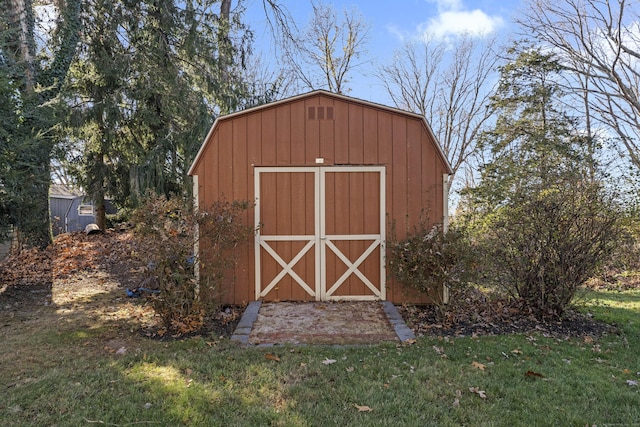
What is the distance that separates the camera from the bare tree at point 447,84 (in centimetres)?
1936

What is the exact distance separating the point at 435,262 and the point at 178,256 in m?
3.31

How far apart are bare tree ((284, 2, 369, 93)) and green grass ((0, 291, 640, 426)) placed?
15.9m

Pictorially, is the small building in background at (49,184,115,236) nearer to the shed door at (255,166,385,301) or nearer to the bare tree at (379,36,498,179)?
the shed door at (255,166,385,301)

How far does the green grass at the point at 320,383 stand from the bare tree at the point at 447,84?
1677 centimetres

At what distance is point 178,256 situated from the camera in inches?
177

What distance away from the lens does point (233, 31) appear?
38.5 feet

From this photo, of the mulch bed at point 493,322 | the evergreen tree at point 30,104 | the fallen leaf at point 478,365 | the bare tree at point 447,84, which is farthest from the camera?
the bare tree at point 447,84

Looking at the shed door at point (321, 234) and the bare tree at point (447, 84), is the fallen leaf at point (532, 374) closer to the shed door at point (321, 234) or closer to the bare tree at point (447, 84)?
the shed door at point (321, 234)

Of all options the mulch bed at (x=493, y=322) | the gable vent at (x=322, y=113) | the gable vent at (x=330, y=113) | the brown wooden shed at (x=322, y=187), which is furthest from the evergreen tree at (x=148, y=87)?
the mulch bed at (x=493, y=322)

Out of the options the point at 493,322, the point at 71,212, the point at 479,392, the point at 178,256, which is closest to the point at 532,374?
the point at 479,392

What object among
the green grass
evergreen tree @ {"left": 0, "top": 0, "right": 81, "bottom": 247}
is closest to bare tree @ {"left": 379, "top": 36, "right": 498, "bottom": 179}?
evergreen tree @ {"left": 0, "top": 0, "right": 81, "bottom": 247}

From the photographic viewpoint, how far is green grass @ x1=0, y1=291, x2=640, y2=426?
2.67 m

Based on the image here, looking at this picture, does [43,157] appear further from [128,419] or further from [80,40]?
[128,419]

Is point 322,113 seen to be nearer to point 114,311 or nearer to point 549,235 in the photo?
point 549,235
